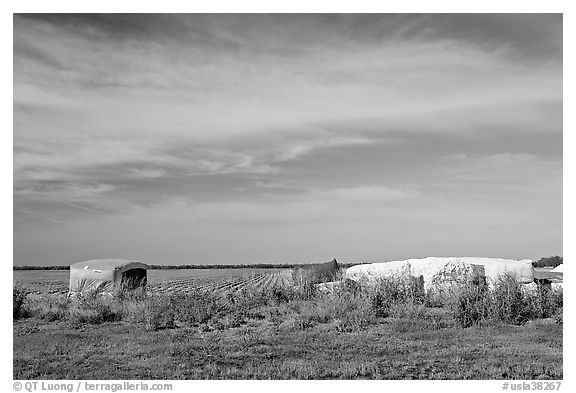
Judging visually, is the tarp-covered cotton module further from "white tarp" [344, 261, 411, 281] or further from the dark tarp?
"white tarp" [344, 261, 411, 281]

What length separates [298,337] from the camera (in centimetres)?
1241

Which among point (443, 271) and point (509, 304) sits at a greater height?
point (443, 271)

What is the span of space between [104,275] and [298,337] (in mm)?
12893

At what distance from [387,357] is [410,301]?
542 centimetres

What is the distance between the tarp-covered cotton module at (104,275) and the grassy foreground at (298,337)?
429 cm

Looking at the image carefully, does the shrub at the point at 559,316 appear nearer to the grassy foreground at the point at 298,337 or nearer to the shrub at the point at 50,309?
the grassy foreground at the point at 298,337

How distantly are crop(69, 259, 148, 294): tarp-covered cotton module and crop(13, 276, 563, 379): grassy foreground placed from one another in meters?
4.29

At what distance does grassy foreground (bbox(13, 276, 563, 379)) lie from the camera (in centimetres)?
→ 988

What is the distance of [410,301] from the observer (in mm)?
15750

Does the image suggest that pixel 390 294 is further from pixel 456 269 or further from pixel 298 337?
pixel 298 337

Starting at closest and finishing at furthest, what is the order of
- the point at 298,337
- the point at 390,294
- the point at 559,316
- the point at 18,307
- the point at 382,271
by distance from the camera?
1. the point at 298,337
2. the point at 559,316
3. the point at 18,307
4. the point at 390,294
5. the point at 382,271

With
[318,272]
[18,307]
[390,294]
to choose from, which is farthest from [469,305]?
[18,307]
